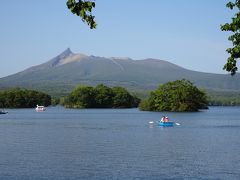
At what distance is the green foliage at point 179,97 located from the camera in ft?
447

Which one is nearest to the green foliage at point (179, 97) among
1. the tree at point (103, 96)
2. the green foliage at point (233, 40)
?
the tree at point (103, 96)

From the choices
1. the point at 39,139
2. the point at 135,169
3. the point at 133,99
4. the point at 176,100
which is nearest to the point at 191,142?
the point at 39,139

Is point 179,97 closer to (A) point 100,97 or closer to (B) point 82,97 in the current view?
(A) point 100,97

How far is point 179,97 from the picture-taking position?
137625 mm

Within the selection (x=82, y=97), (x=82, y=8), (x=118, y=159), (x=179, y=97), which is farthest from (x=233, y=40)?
(x=82, y=97)

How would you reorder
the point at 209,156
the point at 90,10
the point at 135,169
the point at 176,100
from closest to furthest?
the point at 90,10, the point at 135,169, the point at 209,156, the point at 176,100

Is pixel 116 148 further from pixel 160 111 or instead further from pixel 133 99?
pixel 133 99

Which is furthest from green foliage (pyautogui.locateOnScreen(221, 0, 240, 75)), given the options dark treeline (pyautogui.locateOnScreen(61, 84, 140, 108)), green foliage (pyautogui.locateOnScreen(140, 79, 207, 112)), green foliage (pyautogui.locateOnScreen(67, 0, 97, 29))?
dark treeline (pyautogui.locateOnScreen(61, 84, 140, 108))

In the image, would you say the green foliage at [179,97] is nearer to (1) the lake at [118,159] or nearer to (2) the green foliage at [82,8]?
(1) the lake at [118,159]

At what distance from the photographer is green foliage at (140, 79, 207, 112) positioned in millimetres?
136375

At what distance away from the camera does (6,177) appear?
2920cm

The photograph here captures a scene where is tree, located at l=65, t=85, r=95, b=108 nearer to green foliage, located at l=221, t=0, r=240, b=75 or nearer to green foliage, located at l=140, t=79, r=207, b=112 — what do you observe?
green foliage, located at l=140, t=79, r=207, b=112

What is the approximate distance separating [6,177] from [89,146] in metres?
17.6

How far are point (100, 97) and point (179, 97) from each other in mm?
55099
